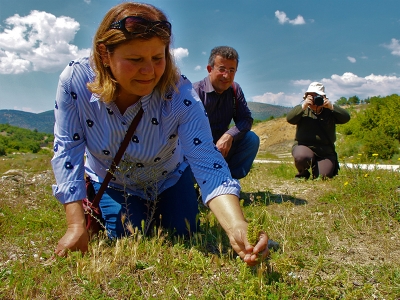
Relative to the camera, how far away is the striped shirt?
4.88m

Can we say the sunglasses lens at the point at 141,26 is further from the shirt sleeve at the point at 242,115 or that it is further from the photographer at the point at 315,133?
the photographer at the point at 315,133

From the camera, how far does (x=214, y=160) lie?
2.35 metres

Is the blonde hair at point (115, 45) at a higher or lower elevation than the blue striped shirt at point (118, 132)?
higher

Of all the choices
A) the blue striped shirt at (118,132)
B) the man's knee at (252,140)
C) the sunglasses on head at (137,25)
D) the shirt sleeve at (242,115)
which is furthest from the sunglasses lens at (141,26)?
the man's knee at (252,140)

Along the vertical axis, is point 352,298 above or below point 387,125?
below

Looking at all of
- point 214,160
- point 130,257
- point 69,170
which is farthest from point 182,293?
point 69,170

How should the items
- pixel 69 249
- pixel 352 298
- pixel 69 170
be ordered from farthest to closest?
1. pixel 69 170
2. pixel 69 249
3. pixel 352 298

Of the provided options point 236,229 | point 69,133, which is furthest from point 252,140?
point 236,229

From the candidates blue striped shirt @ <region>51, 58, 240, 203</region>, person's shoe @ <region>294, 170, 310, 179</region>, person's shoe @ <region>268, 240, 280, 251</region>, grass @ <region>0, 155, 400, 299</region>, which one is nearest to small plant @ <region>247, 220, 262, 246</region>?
grass @ <region>0, 155, 400, 299</region>

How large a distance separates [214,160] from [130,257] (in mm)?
807

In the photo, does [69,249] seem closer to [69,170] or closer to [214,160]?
[69,170]

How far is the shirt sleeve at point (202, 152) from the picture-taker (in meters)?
2.21

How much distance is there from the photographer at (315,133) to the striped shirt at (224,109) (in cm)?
148

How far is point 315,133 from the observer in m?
6.28
